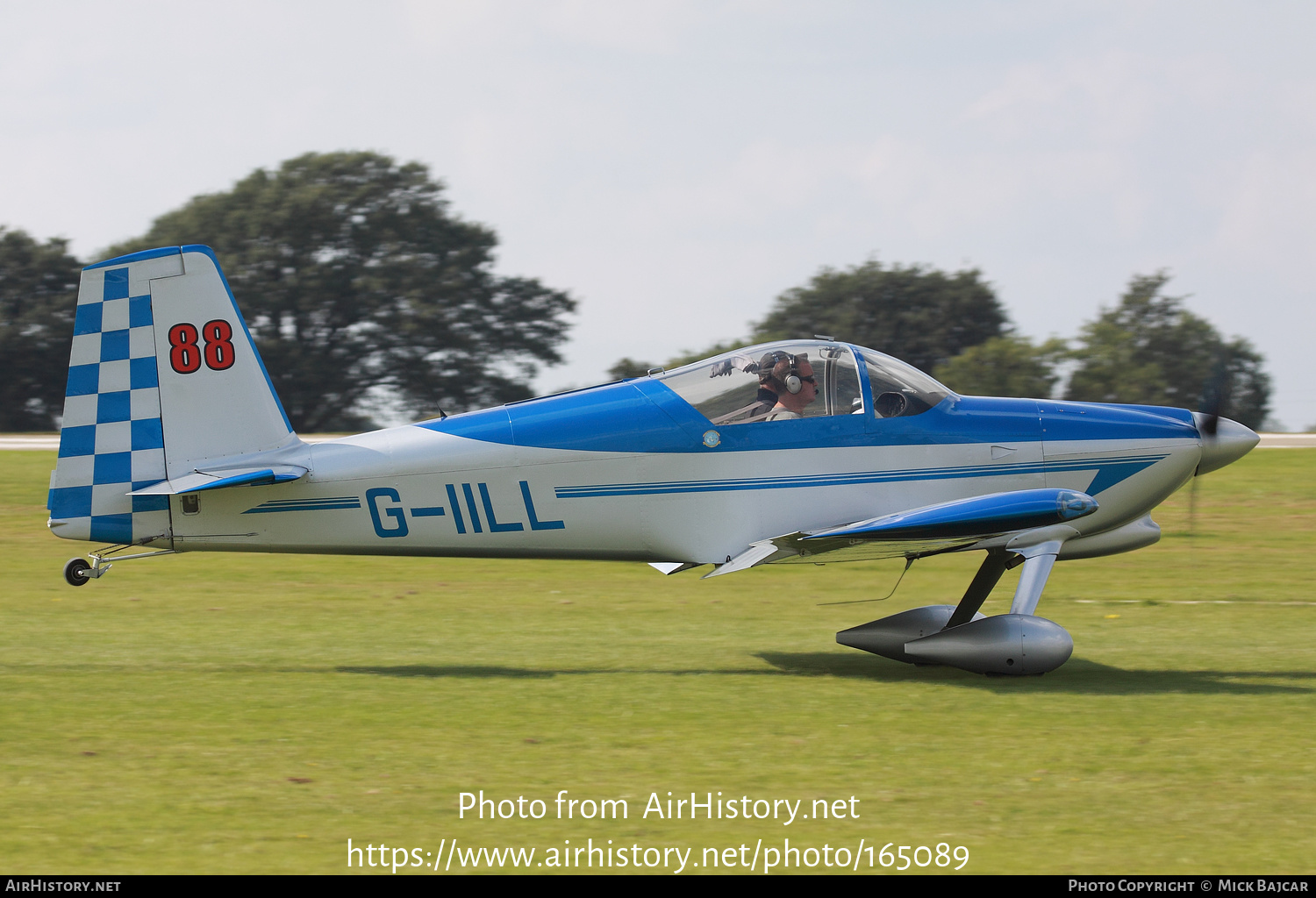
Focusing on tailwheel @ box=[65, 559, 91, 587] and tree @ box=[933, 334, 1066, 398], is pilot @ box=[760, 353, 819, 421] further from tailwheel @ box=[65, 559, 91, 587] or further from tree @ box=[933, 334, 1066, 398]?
tree @ box=[933, 334, 1066, 398]

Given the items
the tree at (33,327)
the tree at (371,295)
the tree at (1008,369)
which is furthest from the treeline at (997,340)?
the tree at (33,327)

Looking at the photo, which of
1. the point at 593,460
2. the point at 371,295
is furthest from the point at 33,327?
the point at 593,460

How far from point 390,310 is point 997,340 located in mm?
18521

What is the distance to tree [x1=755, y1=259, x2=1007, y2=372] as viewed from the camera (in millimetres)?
40562

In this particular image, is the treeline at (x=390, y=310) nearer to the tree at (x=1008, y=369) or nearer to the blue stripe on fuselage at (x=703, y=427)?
the tree at (x=1008, y=369)

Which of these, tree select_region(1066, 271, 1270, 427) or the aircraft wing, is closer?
the aircraft wing

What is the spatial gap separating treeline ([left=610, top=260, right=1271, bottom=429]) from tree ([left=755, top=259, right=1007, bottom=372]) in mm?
42

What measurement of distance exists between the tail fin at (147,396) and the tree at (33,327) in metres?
29.7

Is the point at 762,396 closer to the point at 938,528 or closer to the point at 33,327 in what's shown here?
the point at 938,528

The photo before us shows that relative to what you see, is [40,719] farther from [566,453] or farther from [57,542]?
[57,542]

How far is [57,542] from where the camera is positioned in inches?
613

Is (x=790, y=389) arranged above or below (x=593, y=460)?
above

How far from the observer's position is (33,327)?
3762 centimetres

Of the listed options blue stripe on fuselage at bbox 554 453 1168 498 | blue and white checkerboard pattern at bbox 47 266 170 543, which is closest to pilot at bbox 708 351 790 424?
blue stripe on fuselage at bbox 554 453 1168 498
